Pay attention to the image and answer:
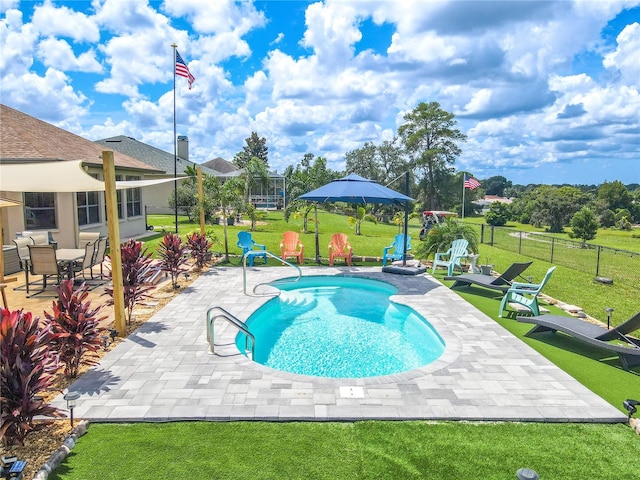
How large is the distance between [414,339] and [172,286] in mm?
5813

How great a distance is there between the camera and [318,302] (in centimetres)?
973

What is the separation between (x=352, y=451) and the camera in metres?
3.73

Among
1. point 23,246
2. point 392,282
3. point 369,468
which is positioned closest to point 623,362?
point 369,468

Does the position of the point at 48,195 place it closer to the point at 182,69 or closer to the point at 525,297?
the point at 182,69

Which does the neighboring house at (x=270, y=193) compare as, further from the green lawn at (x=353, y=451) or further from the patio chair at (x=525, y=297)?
the green lawn at (x=353, y=451)

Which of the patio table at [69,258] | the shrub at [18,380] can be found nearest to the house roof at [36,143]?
the patio table at [69,258]

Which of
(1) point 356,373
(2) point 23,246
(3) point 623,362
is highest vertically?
(2) point 23,246

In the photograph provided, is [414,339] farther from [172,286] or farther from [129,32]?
[129,32]

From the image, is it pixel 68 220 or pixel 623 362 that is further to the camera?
pixel 68 220

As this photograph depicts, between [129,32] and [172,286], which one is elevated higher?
[129,32]

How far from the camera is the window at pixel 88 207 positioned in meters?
14.9

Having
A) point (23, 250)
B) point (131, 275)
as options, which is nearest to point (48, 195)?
point (23, 250)

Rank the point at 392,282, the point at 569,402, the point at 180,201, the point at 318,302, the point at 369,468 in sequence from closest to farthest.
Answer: the point at 369,468 → the point at 569,402 → the point at 318,302 → the point at 392,282 → the point at 180,201

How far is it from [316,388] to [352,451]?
1210mm
